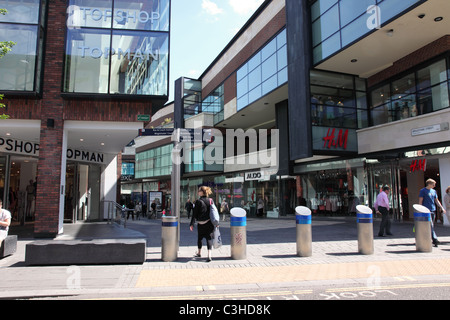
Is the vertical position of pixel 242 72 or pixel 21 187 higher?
pixel 242 72

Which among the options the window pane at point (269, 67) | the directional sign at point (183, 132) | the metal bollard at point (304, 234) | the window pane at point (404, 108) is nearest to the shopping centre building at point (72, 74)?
the directional sign at point (183, 132)

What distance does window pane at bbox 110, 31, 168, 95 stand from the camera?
1288 centimetres

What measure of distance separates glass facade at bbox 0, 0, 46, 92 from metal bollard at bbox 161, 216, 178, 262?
25.9 feet

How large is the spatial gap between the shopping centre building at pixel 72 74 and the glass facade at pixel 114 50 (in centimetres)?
4

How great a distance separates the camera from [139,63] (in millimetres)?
13055

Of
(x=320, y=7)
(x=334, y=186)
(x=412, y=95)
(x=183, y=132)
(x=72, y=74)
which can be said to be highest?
(x=320, y=7)

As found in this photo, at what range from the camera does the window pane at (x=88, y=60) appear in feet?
42.1

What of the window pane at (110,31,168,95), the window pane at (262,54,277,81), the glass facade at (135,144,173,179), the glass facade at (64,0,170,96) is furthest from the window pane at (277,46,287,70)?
the glass facade at (135,144,173,179)

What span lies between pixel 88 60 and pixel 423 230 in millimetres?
12206

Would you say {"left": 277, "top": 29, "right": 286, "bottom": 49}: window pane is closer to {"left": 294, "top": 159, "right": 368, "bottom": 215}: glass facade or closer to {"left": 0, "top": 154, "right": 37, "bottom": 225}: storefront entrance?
{"left": 294, "top": 159, "right": 368, "bottom": 215}: glass facade

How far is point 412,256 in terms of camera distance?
8.12 m

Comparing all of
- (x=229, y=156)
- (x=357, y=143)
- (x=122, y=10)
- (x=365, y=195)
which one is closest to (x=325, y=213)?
(x=365, y=195)

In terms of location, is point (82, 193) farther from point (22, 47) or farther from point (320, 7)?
point (320, 7)

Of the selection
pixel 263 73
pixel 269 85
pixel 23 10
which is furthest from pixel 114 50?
pixel 263 73
